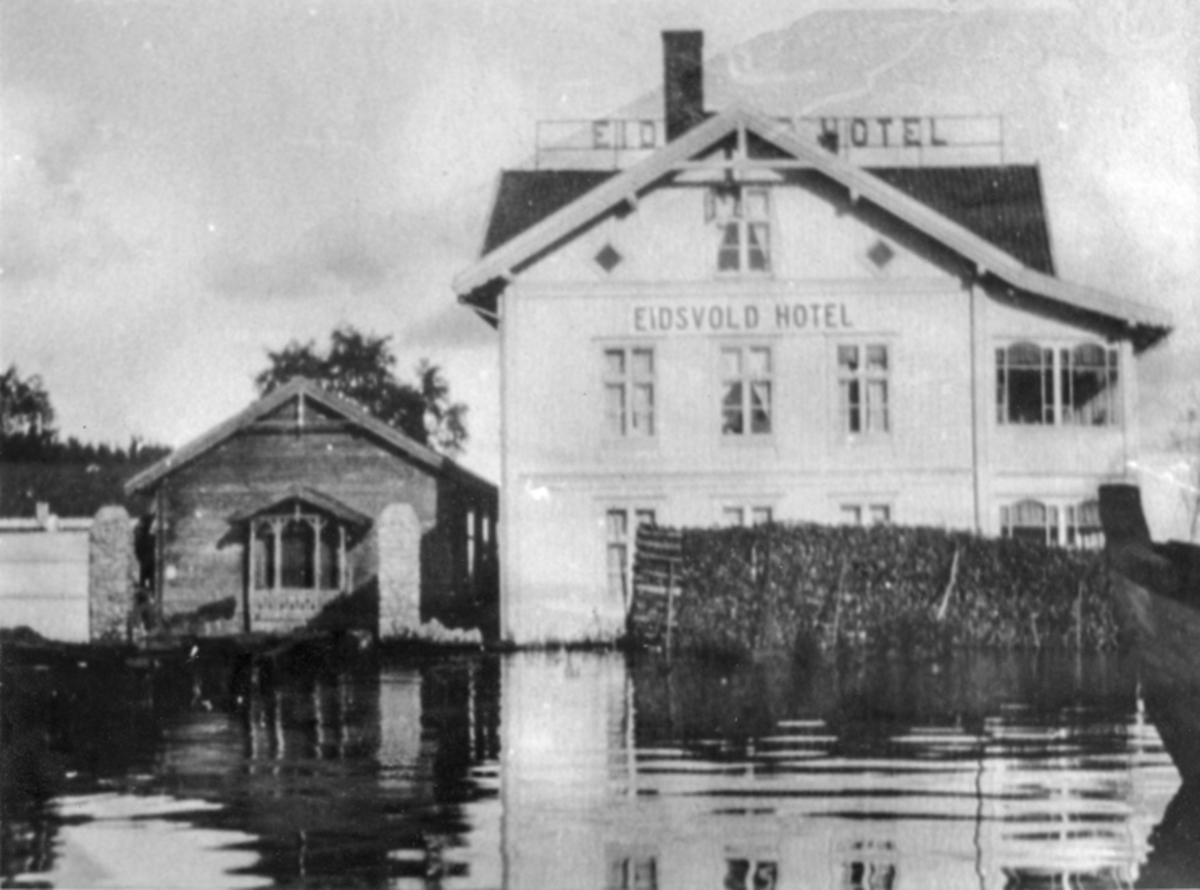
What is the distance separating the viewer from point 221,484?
78.2 ft

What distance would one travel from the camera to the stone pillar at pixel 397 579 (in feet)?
72.8

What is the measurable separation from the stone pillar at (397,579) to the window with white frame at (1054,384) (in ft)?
28.5

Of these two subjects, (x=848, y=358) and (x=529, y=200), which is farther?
(x=529, y=200)

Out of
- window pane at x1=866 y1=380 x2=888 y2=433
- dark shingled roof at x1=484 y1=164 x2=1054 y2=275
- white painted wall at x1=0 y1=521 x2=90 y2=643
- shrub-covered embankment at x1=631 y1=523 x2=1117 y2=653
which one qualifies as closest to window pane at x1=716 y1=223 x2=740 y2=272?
dark shingled roof at x1=484 y1=164 x2=1054 y2=275

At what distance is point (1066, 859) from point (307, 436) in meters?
18.6

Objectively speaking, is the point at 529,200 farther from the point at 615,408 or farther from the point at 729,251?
the point at 615,408

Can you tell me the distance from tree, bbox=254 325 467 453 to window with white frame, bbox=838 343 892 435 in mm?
5360

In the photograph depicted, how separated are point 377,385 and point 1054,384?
9.78m

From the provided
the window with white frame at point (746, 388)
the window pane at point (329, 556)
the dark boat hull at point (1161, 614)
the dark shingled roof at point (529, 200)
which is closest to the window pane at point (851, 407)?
the window with white frame at point (746, 388)

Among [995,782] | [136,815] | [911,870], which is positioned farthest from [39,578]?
[911,870]

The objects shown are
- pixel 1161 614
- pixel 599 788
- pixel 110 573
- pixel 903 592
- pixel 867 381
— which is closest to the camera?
pixel 1161 614

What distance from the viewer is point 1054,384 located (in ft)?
74.8

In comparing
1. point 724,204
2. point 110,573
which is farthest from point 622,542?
point 110,573

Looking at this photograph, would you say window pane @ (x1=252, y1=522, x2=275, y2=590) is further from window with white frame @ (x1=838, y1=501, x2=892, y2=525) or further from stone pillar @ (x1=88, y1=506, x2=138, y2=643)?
window with white frame @ (x1=838, y1=501, x2=892, y2=525)
